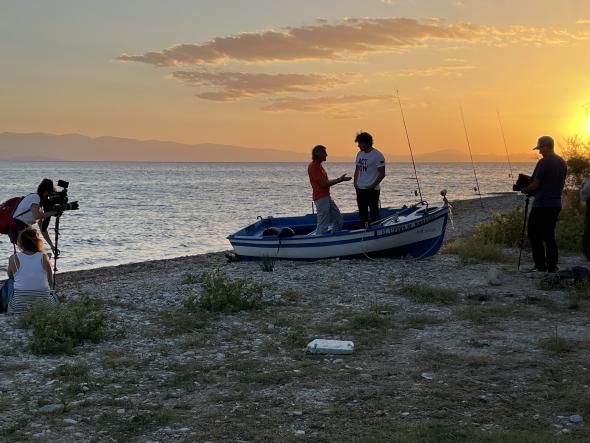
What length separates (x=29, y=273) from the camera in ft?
29.3

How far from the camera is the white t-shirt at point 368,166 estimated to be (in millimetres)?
13859

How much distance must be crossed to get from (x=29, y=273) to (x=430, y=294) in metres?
6.12

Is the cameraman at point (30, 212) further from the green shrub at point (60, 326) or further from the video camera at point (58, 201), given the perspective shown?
the green shrub at point (60, 326)

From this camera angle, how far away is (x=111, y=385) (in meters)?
6.40

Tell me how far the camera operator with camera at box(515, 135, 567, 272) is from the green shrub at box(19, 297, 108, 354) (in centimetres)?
783

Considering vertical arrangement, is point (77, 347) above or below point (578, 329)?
above

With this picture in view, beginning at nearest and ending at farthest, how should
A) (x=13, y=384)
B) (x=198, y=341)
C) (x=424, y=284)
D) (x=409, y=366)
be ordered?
1. (x=13, y=384)
2. (x=409, y=366)
3. (x=198, y=341)
4. (x=424, y=284)

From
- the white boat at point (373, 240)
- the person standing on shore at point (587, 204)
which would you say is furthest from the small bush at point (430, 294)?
the white boat at point (373, 240)

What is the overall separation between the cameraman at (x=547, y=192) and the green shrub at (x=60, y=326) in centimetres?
783

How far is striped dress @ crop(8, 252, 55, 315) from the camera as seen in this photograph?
8.89 meters

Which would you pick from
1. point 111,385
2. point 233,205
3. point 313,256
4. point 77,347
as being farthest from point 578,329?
point 233,205

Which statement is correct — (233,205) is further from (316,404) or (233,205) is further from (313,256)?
(316,404)

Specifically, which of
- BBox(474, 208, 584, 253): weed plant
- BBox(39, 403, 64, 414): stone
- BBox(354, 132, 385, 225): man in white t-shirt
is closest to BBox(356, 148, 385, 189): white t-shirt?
BBox(354, 132, 385, 225): man in white t-shirt

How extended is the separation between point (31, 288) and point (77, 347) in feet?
5.94
